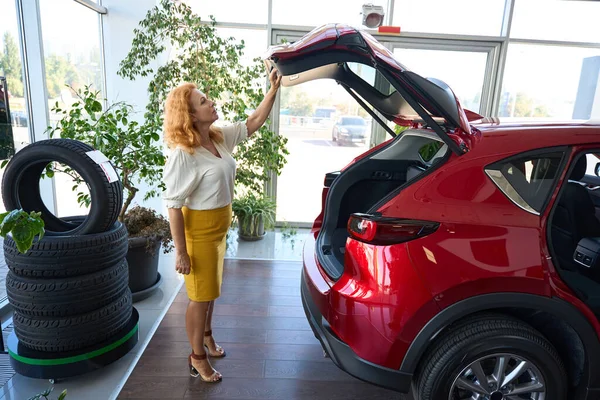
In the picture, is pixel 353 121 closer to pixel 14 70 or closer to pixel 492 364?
pixel 14 70

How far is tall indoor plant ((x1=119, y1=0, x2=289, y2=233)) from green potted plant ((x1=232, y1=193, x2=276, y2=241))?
0.48 metres

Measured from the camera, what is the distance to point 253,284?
127 inches

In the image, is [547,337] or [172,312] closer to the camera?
[547,337]

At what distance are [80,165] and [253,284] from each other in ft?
5.51

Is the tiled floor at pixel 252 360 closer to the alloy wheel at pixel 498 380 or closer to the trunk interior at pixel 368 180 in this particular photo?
the alloy wheel at pixel 498 380

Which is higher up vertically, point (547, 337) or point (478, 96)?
point (478, 96)

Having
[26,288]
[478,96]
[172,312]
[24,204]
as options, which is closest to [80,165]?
[24,204]

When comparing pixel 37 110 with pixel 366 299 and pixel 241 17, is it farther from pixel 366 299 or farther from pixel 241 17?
pixel 366 299

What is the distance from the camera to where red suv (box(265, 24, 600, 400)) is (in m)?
→ 1.43

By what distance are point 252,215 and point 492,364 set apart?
9.56ft

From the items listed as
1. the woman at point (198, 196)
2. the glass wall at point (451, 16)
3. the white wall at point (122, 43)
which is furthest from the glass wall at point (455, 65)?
the woman at point (198, 196)

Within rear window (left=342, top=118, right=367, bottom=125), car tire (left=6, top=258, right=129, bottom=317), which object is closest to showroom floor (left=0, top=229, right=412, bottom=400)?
car tire (left=6, top=258, right=129, bottom=317)

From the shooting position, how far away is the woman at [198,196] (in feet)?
5.79

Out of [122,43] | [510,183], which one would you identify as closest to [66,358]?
[510,183]
